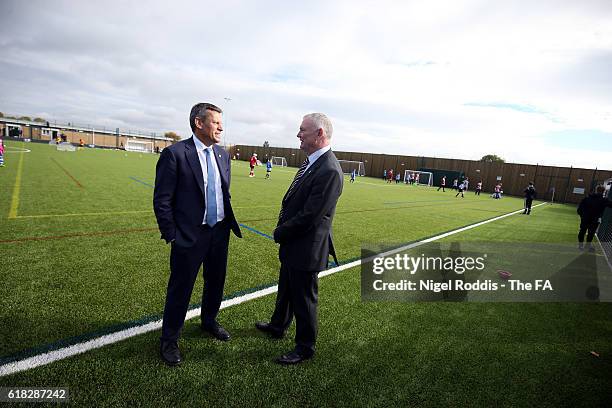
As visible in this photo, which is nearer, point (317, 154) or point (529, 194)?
point (317, 154)

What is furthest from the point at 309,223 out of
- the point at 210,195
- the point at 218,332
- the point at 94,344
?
Answer: the point at 94,344

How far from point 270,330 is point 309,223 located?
1.46 m

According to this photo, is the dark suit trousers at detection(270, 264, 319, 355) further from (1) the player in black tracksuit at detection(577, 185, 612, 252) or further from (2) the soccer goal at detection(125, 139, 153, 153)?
(2) the soccer goal at detection(125, 139, 153, 153)

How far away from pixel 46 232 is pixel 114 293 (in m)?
3.55

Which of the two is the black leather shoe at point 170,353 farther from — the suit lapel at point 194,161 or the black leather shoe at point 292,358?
the suit lapel at point 194,161

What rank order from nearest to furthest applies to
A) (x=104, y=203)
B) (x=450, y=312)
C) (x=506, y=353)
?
(x=506, y=353) → (x=450, y=312) → (x=104, y=203)

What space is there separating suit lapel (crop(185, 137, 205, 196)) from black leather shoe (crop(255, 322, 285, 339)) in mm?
1595

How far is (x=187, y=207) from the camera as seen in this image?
8.91ft

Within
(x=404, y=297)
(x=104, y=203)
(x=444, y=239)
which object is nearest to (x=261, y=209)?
(x=104, y=203)

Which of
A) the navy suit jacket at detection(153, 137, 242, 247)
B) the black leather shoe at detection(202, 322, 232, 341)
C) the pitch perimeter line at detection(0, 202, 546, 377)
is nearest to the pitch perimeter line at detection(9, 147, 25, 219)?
Result: the pitch perimeter line at detection(0, 202, 546, 377)

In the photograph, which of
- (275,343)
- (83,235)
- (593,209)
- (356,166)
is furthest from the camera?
(356,166)

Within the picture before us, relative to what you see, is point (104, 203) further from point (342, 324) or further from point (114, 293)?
point (342, 324)

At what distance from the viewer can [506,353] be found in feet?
10.8

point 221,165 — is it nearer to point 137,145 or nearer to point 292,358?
point 292,358
